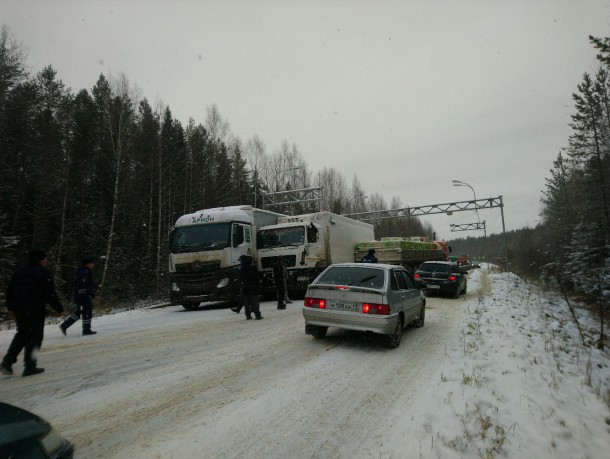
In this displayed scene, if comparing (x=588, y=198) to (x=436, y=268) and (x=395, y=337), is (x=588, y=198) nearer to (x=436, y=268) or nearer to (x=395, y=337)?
(x=436, y=268)

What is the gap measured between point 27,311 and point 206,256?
23.7 feet

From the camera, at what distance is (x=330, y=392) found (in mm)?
4539

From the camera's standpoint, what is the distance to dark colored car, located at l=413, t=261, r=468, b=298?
49.8 feet

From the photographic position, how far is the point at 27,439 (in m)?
1.91

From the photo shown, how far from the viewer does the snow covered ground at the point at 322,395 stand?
3295mm

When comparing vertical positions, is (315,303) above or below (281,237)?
below

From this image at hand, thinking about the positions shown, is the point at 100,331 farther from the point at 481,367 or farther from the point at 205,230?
the point at 481,367

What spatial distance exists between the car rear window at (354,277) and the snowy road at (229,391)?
1232mm

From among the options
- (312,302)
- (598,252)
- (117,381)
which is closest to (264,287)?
(312,302)

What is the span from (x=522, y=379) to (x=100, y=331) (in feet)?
31.3

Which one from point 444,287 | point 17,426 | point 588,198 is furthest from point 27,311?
point 588,198

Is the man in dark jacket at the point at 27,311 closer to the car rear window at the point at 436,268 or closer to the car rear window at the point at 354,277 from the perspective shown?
the car rear window at the point at 354,277

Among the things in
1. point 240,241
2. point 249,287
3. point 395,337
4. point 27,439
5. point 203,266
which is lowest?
point 395,337

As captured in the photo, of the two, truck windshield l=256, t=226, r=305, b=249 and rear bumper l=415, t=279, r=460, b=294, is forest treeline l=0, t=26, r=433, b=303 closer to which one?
truck windshield l=256, t=226, r=305, b=249
